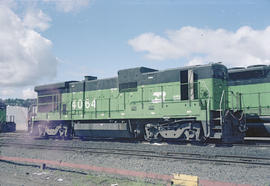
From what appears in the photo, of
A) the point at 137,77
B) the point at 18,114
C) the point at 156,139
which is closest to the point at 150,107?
the point at 156,139

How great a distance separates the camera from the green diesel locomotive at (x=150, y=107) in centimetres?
1058

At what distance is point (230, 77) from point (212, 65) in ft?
10.5

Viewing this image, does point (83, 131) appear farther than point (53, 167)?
Yes

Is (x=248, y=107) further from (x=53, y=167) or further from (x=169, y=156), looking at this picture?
(x=53, y=167)

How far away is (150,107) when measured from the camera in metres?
12.0

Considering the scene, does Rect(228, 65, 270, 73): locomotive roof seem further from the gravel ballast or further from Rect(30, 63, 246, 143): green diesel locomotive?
the gravel ballast

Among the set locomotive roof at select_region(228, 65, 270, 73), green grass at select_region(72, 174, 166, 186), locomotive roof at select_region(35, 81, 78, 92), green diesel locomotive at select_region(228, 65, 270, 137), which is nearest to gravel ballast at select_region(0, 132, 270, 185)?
green grass at select_region(72, 174, 166, 186)

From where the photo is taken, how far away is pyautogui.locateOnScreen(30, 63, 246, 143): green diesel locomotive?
10578 millimetres

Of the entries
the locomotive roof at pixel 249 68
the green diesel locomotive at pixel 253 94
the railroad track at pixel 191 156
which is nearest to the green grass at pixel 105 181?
the railroad track at pixel 191 156

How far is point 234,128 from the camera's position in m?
10.6

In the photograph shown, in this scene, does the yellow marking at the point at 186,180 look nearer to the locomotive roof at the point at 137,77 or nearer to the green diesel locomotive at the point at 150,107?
the green diesel locomotive at the point at 150,107

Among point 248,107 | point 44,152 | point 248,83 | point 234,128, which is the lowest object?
point 44,152

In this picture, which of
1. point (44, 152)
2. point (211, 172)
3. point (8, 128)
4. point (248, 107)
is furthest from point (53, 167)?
point (8, 128)

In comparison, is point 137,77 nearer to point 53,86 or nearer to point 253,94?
point 253,94
